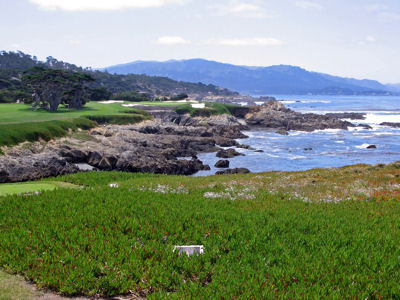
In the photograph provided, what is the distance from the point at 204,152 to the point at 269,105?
6681 cm

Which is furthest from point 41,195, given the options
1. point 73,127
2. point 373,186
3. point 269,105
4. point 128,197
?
point 269,105

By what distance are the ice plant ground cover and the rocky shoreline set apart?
15468 millimetres

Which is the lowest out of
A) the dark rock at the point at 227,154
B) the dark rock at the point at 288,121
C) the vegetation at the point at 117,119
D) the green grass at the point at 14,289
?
the dark rock at the point at 227,154

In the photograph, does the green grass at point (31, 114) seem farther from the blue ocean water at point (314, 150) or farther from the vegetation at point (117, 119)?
the blue ocean water at point (314, 150)

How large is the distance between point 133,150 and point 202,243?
37611 millimetres

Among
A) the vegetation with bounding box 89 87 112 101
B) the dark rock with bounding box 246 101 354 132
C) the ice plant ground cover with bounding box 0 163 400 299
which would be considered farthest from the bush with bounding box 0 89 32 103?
the ice plant ground cover with bounding box 0 163 400 299

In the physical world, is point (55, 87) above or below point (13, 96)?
above

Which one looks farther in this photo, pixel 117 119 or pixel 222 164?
pixel 117 119

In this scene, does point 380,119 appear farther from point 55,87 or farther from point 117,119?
point 55,87

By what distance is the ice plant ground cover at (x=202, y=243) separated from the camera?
8516 millimetres

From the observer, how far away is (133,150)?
47.5 meters

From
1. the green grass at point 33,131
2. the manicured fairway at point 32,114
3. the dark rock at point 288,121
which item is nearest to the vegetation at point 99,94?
the manicured fairway at point 32,114

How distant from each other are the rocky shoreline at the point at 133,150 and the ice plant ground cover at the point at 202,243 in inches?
609

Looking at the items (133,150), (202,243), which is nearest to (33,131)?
(133,150)
